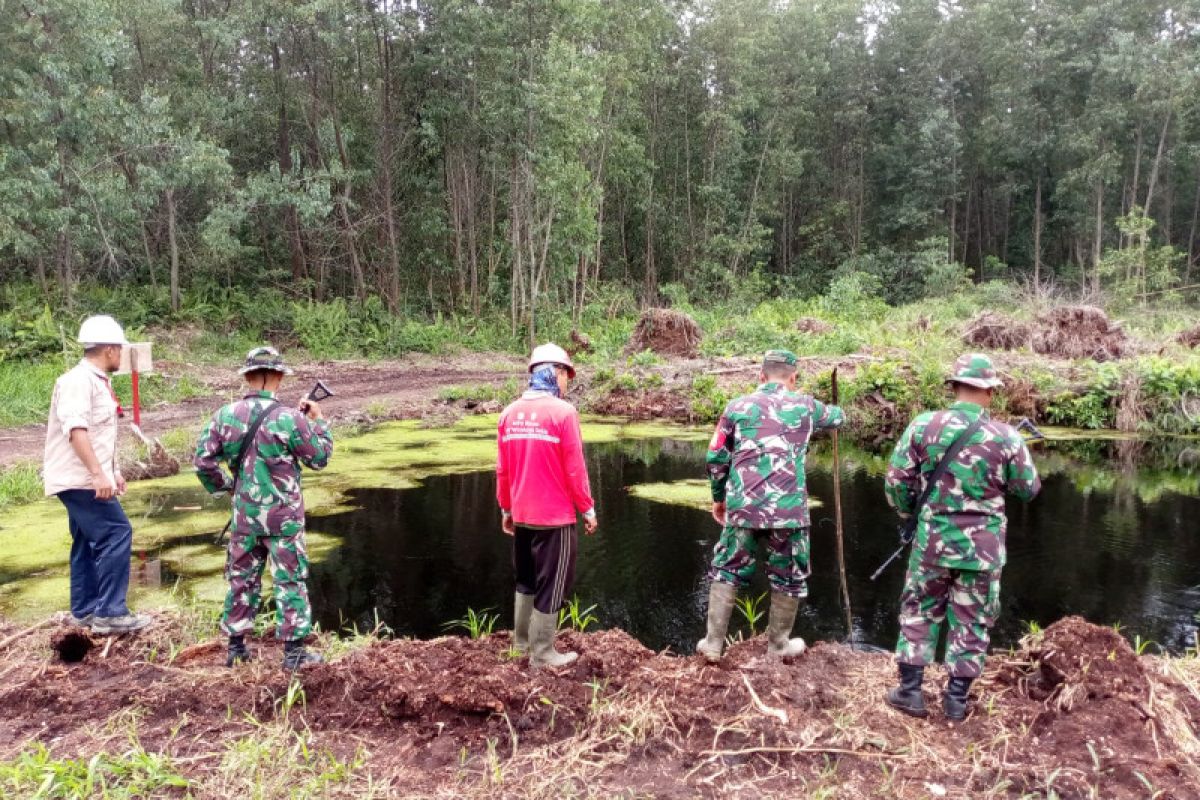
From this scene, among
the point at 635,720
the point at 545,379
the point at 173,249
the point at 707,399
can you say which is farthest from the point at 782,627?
the point at 173,249

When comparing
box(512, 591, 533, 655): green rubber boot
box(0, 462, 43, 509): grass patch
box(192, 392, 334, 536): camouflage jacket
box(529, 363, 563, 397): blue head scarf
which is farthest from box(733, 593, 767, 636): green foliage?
box(0, 462, 43, 509): grass patch

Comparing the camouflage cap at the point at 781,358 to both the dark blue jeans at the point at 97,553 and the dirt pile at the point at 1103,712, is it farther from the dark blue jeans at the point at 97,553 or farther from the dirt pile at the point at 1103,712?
the dark blue jeans at the point at 97,553

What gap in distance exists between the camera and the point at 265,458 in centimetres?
361

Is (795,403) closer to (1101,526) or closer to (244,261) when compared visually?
(1101,526)

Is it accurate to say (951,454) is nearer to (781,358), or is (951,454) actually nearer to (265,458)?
(781,358)

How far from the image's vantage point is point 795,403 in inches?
148

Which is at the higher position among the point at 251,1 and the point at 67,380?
the point at 251,1

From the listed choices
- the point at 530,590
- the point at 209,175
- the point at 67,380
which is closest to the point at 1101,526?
the point at 530,590

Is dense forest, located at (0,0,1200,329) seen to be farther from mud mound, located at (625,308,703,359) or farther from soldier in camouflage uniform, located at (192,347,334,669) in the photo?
soldier in camouflage uniform, located at (192,347,334,669)

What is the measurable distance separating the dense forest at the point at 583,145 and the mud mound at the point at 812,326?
546 cm

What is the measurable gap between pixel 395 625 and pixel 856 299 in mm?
20085

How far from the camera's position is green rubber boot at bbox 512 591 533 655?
381 centimetres

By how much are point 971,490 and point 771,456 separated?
Result: 82 centimetres

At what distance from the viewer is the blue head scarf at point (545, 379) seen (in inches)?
144
